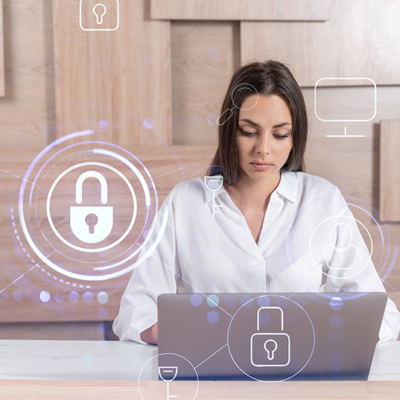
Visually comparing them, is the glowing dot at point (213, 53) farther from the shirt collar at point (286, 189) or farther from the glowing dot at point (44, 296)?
the glowing dot at point (44, 296)

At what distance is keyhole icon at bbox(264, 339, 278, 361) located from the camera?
38cm

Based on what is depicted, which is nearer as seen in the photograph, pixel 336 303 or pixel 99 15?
pixel 336 303

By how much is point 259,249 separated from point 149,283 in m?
0.18

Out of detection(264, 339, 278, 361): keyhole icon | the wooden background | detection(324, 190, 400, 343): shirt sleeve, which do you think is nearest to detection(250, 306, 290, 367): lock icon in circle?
detection(264, 339, 278, 361): keyhole icon

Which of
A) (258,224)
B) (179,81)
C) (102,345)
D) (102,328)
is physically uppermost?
(179,81)

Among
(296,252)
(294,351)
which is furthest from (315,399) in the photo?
(296,252)

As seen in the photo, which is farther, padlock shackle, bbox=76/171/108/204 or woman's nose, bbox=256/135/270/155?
padlock shackle, bbox=76/171/108/204

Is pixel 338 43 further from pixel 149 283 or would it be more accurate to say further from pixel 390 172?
pixel 149 283

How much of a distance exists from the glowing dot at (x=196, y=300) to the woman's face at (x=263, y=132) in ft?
0.87

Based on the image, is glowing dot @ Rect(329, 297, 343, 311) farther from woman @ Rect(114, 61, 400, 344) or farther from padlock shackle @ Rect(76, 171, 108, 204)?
padlock shackle @ Rect(76, 171, 108, 204)

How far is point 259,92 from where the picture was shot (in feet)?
1.79

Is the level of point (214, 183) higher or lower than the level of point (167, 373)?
higher

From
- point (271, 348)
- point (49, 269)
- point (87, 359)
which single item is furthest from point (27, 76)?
point (271, 348)

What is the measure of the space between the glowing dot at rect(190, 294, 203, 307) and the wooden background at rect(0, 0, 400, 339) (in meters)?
0.35
